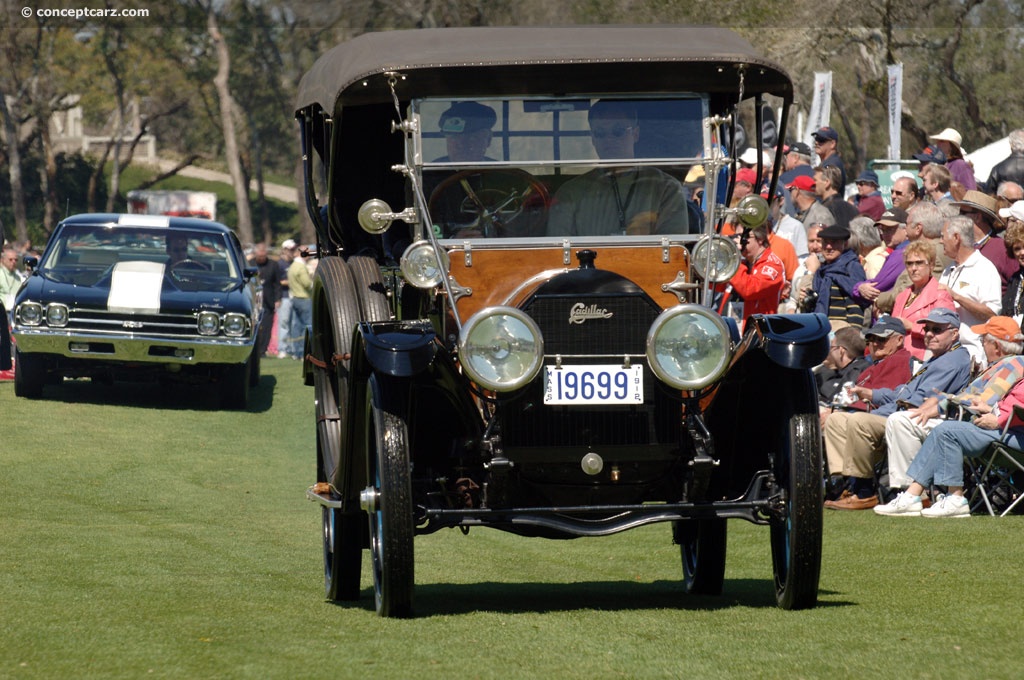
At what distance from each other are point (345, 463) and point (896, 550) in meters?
3.91

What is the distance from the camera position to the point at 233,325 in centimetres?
1700

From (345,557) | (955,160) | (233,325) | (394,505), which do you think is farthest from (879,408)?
(233,325)

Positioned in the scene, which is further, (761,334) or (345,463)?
(345,463)

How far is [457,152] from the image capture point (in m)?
7.08

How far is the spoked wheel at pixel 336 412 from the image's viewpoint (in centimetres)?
722

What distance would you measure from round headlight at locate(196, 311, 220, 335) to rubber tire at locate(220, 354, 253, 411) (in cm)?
70

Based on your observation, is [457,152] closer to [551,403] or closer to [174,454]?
[551,403]

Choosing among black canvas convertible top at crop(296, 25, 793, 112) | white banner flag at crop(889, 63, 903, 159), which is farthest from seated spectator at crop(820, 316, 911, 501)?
white banner flag at crop(889, 63, 903, 159)

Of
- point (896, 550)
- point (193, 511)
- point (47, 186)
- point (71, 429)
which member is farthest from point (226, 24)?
point (896, 550)

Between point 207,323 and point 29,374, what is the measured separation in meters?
2.09

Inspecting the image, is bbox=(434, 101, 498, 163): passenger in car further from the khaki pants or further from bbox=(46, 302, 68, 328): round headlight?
bbox=(46, 302, 68, 328): round headlight

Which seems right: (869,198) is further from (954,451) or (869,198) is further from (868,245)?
(954,451)

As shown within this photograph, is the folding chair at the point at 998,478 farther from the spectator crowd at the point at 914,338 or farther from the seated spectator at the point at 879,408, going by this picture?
the seated spectator at the point at 879,408

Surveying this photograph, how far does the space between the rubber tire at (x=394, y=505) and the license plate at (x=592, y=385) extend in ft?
2.08
